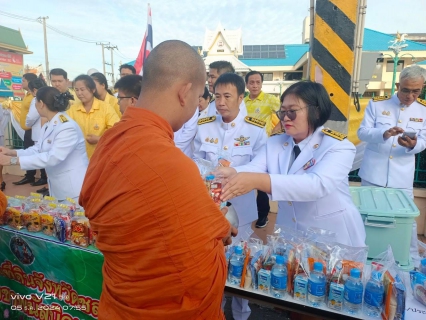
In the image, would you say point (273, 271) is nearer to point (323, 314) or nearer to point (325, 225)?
point (323, 314)

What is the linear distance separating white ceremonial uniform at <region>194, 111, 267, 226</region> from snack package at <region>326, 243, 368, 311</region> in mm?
1235

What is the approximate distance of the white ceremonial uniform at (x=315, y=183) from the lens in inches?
69.2

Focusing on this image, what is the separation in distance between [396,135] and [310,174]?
75.1 inches

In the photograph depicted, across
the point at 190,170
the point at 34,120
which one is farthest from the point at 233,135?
the point at 34,120

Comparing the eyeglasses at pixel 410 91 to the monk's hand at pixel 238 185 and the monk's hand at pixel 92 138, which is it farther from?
the monk's hand at pixel 92 138

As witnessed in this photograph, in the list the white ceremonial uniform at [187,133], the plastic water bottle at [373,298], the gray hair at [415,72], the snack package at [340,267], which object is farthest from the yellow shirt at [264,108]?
the plastic water bottle at [373,298]

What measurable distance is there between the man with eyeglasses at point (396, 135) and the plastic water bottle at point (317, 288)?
6.65 ft

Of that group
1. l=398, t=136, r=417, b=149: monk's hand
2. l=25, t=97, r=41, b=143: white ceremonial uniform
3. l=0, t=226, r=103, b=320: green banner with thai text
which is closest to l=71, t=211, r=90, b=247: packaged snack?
l=0, t=226, r=103, b=320: green banner with thai text

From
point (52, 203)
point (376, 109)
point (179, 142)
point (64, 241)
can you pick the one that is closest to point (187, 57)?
point (64, 241)

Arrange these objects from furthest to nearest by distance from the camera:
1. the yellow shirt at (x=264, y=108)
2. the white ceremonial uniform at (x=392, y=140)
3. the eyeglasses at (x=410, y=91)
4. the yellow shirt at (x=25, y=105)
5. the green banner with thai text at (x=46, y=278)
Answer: the yellow shirt at (x=25, y=105), the yellow shirt at (x=264, y=108), the white ceremonial uniform at (x=392, y=140), the eyeglasses at (x=410, y=91), the green banner with thai text at (x=46, y=278)

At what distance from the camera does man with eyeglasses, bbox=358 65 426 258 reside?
309 centimetres

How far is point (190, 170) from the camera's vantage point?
3.28 feet

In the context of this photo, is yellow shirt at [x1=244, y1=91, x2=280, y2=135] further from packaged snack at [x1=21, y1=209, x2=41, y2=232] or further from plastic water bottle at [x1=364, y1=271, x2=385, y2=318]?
plastic water bottle at [x1=364, y1=271, x2=385, y2=318]

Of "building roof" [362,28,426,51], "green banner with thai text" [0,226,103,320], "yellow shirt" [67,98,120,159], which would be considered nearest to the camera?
"green banner with thai text" [0,226,103,320]
